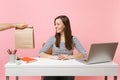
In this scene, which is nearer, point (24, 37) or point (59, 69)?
point (59, 69)

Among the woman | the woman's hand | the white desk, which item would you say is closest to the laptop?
the white desk

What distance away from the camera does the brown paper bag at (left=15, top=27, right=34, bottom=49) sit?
2.84 meters

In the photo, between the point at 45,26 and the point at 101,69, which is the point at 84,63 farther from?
the point at 45,26

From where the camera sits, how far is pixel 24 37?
284 centimetres

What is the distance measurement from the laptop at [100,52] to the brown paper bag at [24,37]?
0.68 metres

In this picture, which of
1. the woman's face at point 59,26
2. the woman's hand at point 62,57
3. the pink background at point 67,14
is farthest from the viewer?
the pink background at point 67,14

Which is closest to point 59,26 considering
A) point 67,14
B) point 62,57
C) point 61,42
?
point 61,42

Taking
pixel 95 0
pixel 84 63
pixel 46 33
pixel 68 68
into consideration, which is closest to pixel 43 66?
pixel 68 68

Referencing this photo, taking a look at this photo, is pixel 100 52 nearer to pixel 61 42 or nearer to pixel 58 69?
pixel 58 69

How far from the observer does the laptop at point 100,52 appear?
8.09 feet

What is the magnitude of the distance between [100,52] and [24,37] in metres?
0.88

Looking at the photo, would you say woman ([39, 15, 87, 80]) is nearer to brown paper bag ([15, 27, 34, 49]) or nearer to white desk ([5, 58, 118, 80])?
brown paper bag ([15, 27, 34, 49])

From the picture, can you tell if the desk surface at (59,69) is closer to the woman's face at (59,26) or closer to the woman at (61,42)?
the woman at (61,42)

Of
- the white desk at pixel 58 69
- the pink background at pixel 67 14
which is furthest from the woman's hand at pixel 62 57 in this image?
the pink background at pixel 67 14
